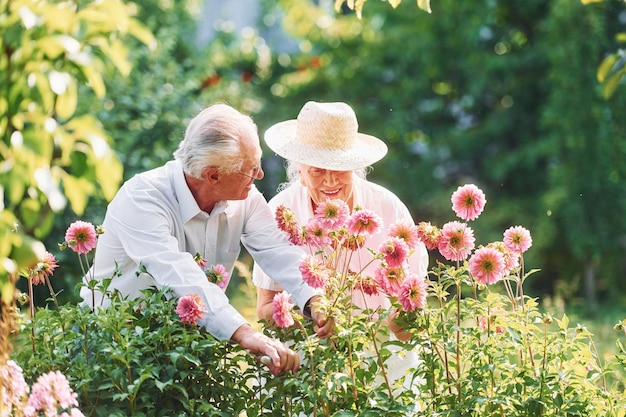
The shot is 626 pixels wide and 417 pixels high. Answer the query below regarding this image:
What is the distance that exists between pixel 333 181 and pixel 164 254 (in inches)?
27.5

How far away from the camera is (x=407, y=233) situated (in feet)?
7.66

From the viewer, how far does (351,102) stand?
9312mm

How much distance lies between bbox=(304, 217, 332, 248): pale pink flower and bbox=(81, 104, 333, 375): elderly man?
0.19m

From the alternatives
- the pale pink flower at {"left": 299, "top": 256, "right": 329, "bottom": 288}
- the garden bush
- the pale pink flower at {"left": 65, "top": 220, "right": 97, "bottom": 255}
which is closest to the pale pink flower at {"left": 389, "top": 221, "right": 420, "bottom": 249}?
the garden bush

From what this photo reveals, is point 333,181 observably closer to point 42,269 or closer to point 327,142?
point 327,142

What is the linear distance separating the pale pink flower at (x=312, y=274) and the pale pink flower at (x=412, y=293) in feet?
0.63

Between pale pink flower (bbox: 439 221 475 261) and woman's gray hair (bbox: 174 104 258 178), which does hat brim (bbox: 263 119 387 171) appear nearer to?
woman's gray hair (bbox: 174 104 258 178)

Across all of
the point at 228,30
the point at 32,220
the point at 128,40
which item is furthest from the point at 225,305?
the point at 228,30

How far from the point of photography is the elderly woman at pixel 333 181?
9.68 ft

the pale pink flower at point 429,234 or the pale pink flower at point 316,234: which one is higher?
the pale pink flower at point 429,234

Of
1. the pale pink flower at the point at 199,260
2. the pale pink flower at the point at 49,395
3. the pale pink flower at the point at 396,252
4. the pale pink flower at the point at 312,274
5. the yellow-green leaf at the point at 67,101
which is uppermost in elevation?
the yellow-green leaf at the point at 67,101

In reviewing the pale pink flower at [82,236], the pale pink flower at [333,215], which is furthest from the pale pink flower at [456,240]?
the pale pink flower at [82,236]

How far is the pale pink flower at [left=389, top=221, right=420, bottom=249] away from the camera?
2.33 meters

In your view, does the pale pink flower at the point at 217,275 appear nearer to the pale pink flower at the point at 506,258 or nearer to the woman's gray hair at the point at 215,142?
the woman's gray hair at the point at 215,142
